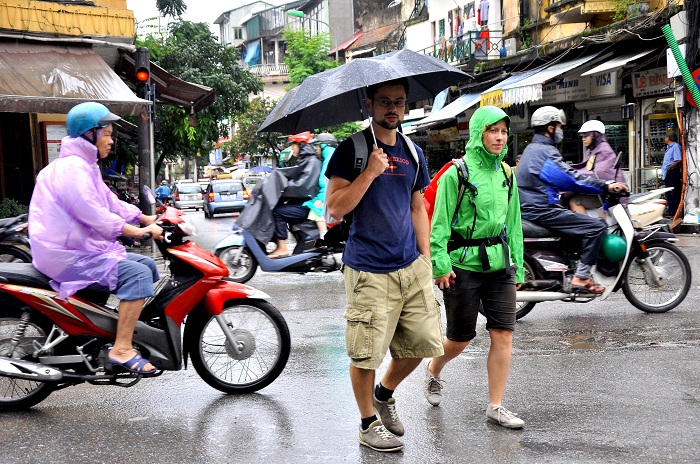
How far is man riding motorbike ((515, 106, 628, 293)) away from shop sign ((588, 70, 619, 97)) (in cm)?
1330

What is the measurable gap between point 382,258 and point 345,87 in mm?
877

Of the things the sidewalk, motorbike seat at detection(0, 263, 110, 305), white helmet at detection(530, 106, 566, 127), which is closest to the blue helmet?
motorbike seat at detection(0, 263, 110, 305)

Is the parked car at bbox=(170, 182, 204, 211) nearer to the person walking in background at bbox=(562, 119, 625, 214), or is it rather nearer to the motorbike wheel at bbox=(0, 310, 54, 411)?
the person walking in background at bbox=(562, 119, 625, 214)

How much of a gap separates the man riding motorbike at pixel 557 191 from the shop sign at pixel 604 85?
13303mm

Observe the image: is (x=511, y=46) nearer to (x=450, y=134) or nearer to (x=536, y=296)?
(x=450, y=134)

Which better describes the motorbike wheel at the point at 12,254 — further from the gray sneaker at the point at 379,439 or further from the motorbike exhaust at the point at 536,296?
the gray sneaker at the point at 379,439

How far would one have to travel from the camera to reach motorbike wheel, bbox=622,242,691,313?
8031mm

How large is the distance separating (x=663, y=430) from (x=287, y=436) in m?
2.04

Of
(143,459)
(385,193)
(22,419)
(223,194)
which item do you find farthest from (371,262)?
(223,194)

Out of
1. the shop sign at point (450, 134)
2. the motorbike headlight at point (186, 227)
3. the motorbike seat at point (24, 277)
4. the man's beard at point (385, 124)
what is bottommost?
the motorbike seat at point (24, 277)

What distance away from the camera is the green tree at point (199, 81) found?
25.0m

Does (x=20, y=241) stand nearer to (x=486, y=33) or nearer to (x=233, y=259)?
(x=233, y=259)

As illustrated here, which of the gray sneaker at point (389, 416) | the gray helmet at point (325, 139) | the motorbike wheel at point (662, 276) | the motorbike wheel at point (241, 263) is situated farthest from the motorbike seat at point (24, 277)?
the gray helmet at point (325, 139)

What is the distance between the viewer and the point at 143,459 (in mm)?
4438
